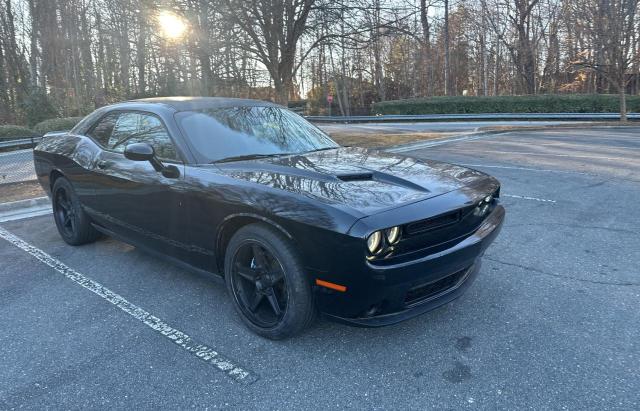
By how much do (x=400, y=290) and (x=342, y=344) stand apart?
61 centimetres

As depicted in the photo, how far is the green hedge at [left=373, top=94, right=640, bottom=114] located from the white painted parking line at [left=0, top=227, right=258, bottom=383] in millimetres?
23726

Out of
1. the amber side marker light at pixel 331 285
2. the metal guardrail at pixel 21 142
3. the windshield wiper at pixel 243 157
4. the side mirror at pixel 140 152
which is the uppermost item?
the metal guardrail at pixel 21 142

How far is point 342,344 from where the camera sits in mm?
2846

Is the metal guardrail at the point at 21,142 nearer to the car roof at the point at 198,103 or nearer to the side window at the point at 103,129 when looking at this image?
the side window at the point at 103,129

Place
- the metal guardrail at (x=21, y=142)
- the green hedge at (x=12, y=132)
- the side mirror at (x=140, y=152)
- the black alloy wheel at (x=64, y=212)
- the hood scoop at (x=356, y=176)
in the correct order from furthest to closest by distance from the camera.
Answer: the green hedge at (x=12, y=132) → the metal guardrail at (x=21, y=142) → the black alloy wheel at (x=64, y=212) → the side mirror at (x=140, y=152) → the hood scoop at (x=356, y=176)

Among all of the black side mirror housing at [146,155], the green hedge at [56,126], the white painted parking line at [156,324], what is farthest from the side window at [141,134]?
the green hedge at [56,126]

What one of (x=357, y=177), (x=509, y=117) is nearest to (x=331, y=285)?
(x=357, y=177)

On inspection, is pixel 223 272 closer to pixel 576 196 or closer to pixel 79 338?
pixel 79 338

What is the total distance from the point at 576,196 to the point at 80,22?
27.8m

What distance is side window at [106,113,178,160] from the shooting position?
3.55 metres

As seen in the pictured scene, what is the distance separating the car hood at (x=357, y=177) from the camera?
103 inches

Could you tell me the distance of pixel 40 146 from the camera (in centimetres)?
523

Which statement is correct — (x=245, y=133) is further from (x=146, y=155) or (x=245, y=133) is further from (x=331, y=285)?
(x=331, y=285)

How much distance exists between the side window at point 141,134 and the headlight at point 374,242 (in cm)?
173
